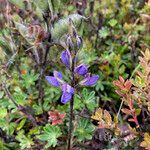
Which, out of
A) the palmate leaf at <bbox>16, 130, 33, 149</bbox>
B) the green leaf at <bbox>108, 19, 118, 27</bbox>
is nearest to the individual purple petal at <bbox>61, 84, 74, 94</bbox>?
the palmate leaf at <bbox>16, 130, 33, 149</bbox>

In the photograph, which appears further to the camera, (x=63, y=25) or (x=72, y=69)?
(x=63, y=25)

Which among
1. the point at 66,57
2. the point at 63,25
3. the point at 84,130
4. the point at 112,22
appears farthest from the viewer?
the point at 112,22

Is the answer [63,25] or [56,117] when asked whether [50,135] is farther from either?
[63,25]

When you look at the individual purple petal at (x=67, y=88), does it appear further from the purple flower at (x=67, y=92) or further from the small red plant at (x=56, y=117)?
the small red plant at (x=56, y=117)

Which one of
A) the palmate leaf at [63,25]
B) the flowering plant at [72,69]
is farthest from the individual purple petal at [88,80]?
the palmate leaf at [63,25]

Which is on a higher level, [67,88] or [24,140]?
[67,88]

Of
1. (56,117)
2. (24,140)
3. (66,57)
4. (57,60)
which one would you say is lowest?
(24,140)

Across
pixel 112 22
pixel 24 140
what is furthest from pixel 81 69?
pixel 112 22
